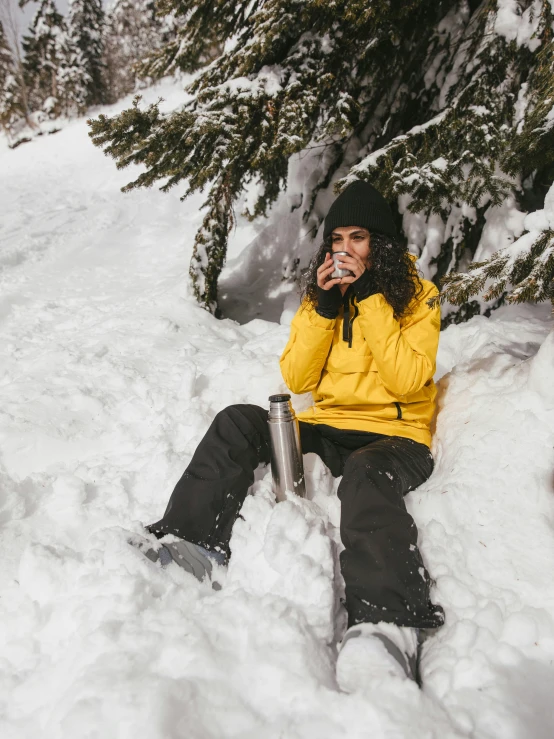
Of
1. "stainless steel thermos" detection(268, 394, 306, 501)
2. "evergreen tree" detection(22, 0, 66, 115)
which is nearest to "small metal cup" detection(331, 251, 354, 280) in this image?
"stainless steel thermos" detection(268, 394, 306, 501)

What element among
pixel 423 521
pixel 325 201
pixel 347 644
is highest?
pixel 325 201

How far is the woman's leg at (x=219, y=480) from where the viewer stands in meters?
2.03

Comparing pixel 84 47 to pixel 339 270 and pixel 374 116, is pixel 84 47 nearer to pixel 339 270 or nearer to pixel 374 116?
pixel 374 116

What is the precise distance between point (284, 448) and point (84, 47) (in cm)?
3733

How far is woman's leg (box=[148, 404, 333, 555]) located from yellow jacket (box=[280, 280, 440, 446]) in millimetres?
345

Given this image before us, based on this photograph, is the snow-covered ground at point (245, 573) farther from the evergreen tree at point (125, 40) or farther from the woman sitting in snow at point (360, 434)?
the evergreen tree at point (125, 40)

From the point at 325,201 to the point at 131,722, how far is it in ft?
17.1

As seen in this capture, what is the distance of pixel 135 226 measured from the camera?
9344mm

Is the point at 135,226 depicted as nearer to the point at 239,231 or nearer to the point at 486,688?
the point at 239,231

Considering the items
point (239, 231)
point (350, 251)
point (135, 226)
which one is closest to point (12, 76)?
point (135, 226)

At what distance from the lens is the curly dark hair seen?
243 centimetres

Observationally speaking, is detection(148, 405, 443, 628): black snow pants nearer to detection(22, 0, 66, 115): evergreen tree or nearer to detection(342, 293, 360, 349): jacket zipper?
detection(342, 293, 360, 349): jacket zipper

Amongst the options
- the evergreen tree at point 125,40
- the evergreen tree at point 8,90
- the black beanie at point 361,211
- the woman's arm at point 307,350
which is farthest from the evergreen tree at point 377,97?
the evergreen tree at point 125,40

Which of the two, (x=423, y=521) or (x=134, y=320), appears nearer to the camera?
(x=423, y=521)
